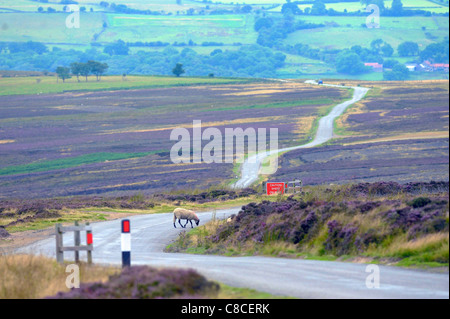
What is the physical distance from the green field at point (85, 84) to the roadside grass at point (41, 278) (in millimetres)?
136663

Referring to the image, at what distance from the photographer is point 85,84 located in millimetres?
166500

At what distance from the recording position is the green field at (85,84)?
501 feet

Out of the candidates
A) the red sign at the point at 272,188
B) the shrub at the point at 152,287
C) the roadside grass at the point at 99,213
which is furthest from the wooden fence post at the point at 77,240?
the red sign at the point at 272,188

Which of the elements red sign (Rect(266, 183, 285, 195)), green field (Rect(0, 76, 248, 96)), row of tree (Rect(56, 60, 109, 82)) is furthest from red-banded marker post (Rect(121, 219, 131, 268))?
row of tree (Rect(56, 60, 109, 82))

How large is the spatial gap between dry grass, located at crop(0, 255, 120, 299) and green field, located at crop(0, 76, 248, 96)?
5376 inches

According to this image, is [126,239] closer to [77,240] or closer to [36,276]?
[77,240]

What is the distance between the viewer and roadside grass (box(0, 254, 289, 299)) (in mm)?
11836

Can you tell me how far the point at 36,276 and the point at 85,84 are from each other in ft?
518

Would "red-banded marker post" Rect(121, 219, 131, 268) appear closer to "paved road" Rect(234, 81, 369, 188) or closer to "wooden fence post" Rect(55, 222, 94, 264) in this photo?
"wooden fence post" Rect(55, 222, 94, 264)

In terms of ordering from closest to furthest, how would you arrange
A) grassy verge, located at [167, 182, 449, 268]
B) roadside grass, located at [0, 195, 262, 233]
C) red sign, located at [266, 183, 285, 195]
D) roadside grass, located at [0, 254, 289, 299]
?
roadside grass, located at [0, 254, 289, 299]
grassy verge, located at [167, 182, 449, 268]
roadside grass, located at [0, 195, 262, 233]
red sign, located at [266, 183, 285, 195]

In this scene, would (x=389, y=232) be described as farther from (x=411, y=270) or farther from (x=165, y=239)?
(x=165, y=239)

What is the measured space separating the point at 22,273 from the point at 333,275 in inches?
267

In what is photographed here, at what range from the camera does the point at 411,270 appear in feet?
43.7

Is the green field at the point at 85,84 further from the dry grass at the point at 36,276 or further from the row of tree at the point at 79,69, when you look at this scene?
the dry grass at the point at 36,276
